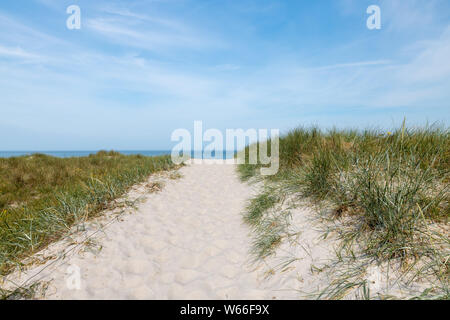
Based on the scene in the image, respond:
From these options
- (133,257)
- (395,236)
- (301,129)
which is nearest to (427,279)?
(395,236)

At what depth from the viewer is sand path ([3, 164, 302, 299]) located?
2721 millimetres

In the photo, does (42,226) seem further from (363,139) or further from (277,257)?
(363,139)

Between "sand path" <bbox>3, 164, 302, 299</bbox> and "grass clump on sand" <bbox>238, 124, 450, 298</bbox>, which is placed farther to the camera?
"sand path" <bbox>3, 164, 302, 299</bbox>

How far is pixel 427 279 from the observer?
2049 millimetres

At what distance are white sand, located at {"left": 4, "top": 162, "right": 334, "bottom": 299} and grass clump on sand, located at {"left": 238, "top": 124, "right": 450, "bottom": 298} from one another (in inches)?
29.3

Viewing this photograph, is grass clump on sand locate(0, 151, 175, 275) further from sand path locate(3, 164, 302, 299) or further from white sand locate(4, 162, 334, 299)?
sand path locate(3, 164, 302, 299)

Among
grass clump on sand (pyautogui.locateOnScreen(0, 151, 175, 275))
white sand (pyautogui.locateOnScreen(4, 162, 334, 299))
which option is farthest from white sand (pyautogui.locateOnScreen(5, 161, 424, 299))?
grass clump on sand (pyautogui.locateOnScreen(0, 151, 175, 275))

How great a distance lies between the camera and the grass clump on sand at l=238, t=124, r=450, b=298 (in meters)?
2.31

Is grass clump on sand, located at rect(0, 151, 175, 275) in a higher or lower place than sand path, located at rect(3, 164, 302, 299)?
higher

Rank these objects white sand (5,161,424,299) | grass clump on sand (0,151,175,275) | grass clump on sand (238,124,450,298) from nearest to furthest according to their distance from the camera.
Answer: grass clump on sand (238,124,450,298)
white sand (5,161,424,299)
grass clump on sand (0,151,175,275)

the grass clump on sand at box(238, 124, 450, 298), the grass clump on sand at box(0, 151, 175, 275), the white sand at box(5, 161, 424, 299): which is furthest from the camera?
the grass clump on sand at box(0, 151, 175, 275)

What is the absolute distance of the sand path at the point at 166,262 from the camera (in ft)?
8.93

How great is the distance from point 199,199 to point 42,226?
3.50 metres

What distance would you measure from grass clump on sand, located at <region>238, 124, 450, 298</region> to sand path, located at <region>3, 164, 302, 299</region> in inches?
27.7
